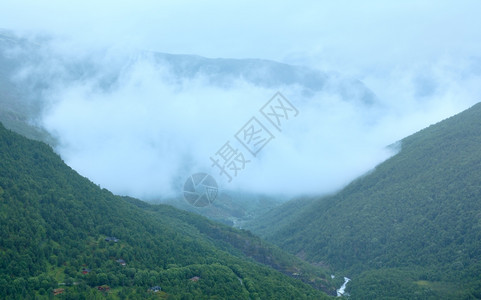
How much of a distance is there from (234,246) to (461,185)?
75.5 metres

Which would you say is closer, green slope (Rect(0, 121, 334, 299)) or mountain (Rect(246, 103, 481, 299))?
green slope (Rect(0, 121, 334, 299))

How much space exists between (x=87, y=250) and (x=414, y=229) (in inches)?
4135

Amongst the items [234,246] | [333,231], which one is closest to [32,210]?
[234,246]

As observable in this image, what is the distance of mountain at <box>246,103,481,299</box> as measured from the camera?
124 m

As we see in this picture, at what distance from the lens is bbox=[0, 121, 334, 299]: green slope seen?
7781 centimetres

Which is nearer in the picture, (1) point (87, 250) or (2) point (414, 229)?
(1) point (87, 250)

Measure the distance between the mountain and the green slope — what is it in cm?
3117

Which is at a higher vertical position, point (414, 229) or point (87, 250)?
point (87, 250)

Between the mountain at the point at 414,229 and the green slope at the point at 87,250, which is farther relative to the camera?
the mountain at the point at 414,229

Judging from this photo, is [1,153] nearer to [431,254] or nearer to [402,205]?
[431,254]

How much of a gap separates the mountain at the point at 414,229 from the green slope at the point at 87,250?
31.2 m

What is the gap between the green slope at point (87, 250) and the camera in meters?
77.8

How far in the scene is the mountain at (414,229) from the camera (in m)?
124

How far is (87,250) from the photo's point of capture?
3548 inches
